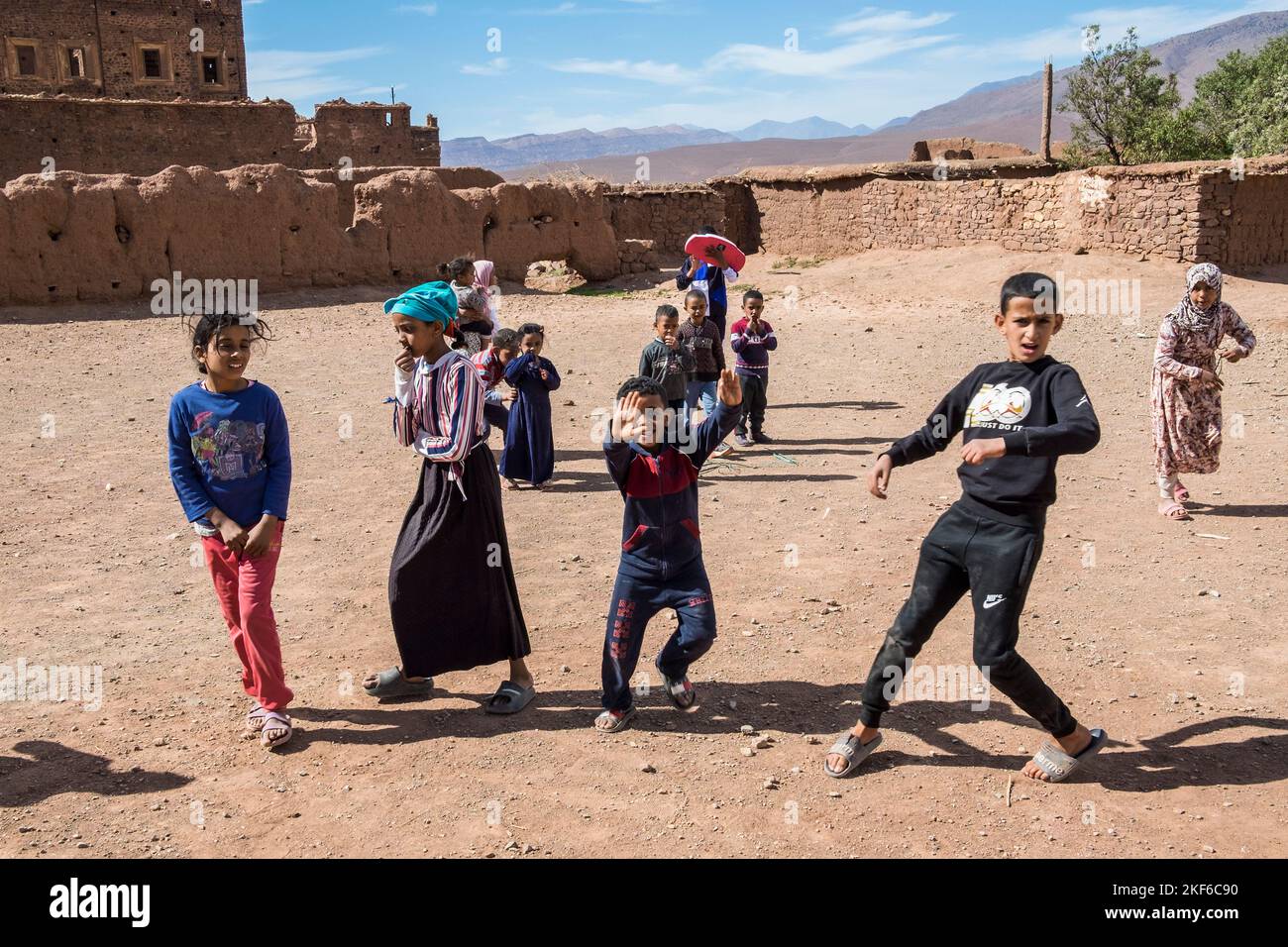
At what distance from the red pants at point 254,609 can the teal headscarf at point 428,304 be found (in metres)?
0.98

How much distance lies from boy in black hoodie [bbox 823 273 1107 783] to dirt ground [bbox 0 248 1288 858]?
37cm

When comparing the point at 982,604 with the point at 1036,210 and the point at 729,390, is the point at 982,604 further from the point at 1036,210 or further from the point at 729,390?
the point at 1036,210

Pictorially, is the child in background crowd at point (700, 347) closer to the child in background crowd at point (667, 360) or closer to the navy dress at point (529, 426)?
the child in background crowd at point (667, 360)

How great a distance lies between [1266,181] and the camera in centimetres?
1733

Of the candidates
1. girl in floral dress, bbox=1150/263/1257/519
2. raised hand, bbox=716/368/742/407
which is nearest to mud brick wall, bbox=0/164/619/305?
girl in floral dress, bbox=1150/263/1257/519

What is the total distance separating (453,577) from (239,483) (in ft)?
2.97

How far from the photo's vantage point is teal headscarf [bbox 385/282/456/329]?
425 cm

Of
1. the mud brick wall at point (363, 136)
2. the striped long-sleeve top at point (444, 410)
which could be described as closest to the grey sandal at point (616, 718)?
the striped long-sleeve top at point (444, 410)

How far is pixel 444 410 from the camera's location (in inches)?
169

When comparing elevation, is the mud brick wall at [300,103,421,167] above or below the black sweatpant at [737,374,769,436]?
above

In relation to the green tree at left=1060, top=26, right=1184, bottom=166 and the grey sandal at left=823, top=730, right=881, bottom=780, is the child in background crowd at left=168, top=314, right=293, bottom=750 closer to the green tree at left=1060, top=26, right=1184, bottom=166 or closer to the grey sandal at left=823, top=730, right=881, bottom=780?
the grey sandal at left=823, top=730, right=881, bottom=780

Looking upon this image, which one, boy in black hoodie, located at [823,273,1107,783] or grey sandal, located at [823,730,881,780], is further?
grey sandal, located at [823,730,881,780]

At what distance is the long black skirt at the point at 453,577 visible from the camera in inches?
173

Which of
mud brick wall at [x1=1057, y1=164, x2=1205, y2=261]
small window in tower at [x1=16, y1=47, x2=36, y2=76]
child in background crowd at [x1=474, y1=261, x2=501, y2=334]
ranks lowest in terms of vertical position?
child in background crowd at [x1=474, y1=261, x2=501, y2=334]
